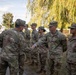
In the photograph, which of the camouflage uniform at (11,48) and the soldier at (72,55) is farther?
the camouflage uniform at (11,48)

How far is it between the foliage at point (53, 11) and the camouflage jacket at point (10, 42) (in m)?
12.7

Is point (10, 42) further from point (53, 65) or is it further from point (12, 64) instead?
point (53, 65)

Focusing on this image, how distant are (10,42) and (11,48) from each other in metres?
0.15

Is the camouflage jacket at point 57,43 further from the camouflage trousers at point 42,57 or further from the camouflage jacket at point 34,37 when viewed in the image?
the camouflage jacket at point 34,37

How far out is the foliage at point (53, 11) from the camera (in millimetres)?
20688

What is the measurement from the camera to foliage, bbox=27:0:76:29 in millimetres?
20688

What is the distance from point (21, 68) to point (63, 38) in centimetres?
160

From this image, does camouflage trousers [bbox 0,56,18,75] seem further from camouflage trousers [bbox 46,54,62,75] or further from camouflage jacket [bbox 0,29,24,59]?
camouflage trousers [bbox 46,54,62,75]

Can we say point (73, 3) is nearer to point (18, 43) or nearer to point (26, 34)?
point (26, 34)

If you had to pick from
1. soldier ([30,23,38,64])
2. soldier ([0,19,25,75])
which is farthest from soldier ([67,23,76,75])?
soldier ([30,23,38,64])

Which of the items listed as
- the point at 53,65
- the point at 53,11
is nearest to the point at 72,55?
the point at 53,65

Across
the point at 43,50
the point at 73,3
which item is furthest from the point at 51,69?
the point at 73,3

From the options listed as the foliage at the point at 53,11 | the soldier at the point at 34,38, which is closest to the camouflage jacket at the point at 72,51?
the soldier at the point at 34,38

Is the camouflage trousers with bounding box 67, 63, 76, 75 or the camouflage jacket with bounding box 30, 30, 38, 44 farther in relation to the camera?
the camouflage jacket with bounding box 30, 30, 38, 44
